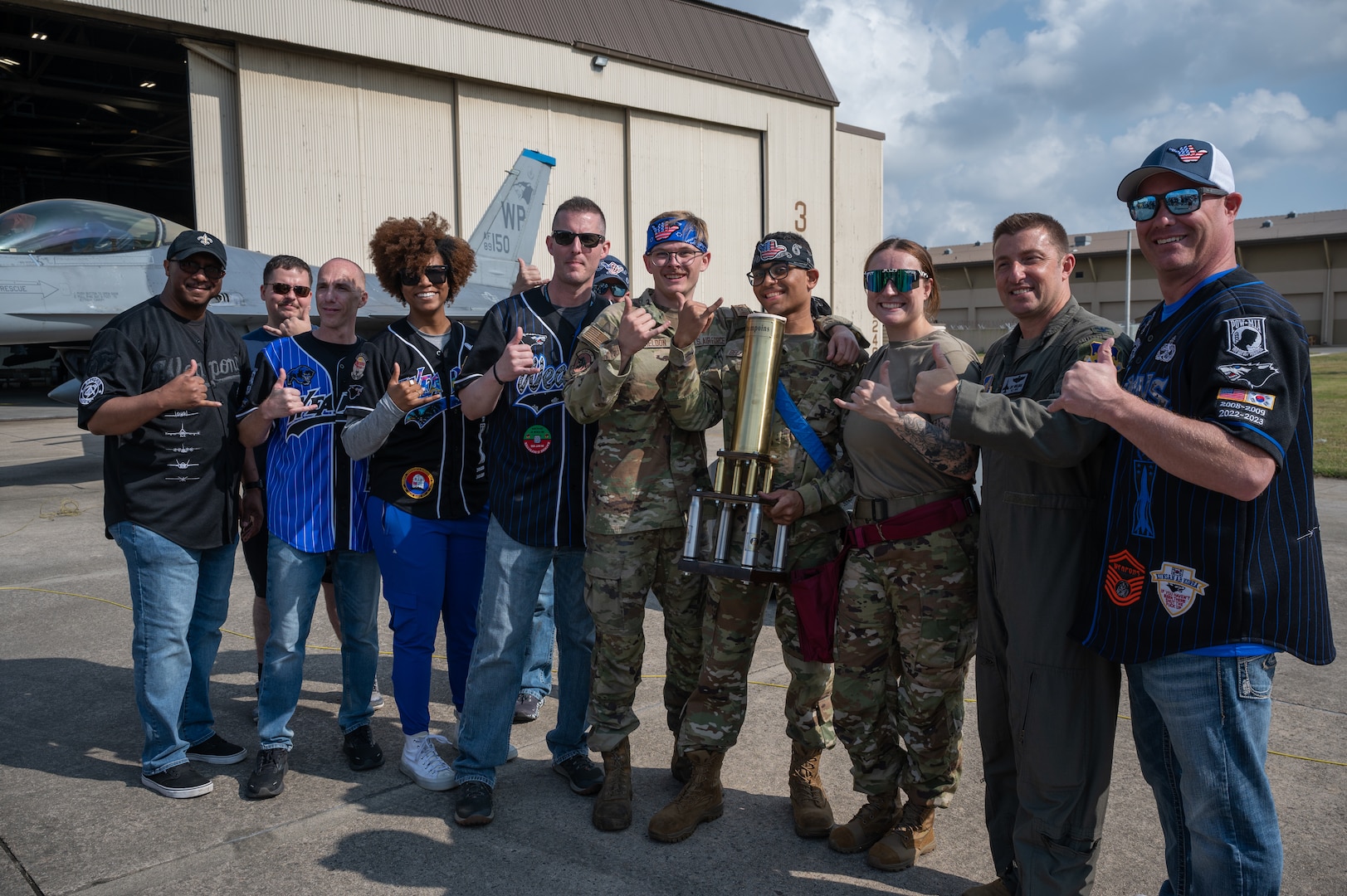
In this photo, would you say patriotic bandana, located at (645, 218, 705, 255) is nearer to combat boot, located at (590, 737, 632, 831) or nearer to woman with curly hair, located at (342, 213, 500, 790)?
woman with curly hair, located at (342, 213, 500, 790)

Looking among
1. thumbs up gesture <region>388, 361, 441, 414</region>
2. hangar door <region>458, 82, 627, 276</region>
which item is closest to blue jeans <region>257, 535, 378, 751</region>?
thumbs up gesture <region>388, 361, 441, 414</region>

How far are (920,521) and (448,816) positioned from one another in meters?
2.22

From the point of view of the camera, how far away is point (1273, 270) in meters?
52.3

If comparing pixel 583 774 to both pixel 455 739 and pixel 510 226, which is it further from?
pixel 510 226

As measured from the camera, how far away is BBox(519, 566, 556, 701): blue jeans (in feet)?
15.5

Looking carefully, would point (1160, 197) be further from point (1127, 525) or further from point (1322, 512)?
point (1322, 512)

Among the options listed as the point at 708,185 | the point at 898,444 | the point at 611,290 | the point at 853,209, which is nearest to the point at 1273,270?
the point at 853,209

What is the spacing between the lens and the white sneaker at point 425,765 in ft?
12.4

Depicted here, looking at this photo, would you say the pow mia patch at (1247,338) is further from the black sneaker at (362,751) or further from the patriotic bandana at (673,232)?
the black sneaker at (362,751)

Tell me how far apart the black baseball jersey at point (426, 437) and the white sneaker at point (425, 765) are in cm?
100

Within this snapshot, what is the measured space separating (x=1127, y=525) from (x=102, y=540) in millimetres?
9149

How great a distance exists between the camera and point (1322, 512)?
8.92m

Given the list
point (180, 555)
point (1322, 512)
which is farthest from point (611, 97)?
point (180, 555)

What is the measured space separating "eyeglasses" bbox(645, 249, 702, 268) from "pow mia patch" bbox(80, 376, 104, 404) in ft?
7.61
